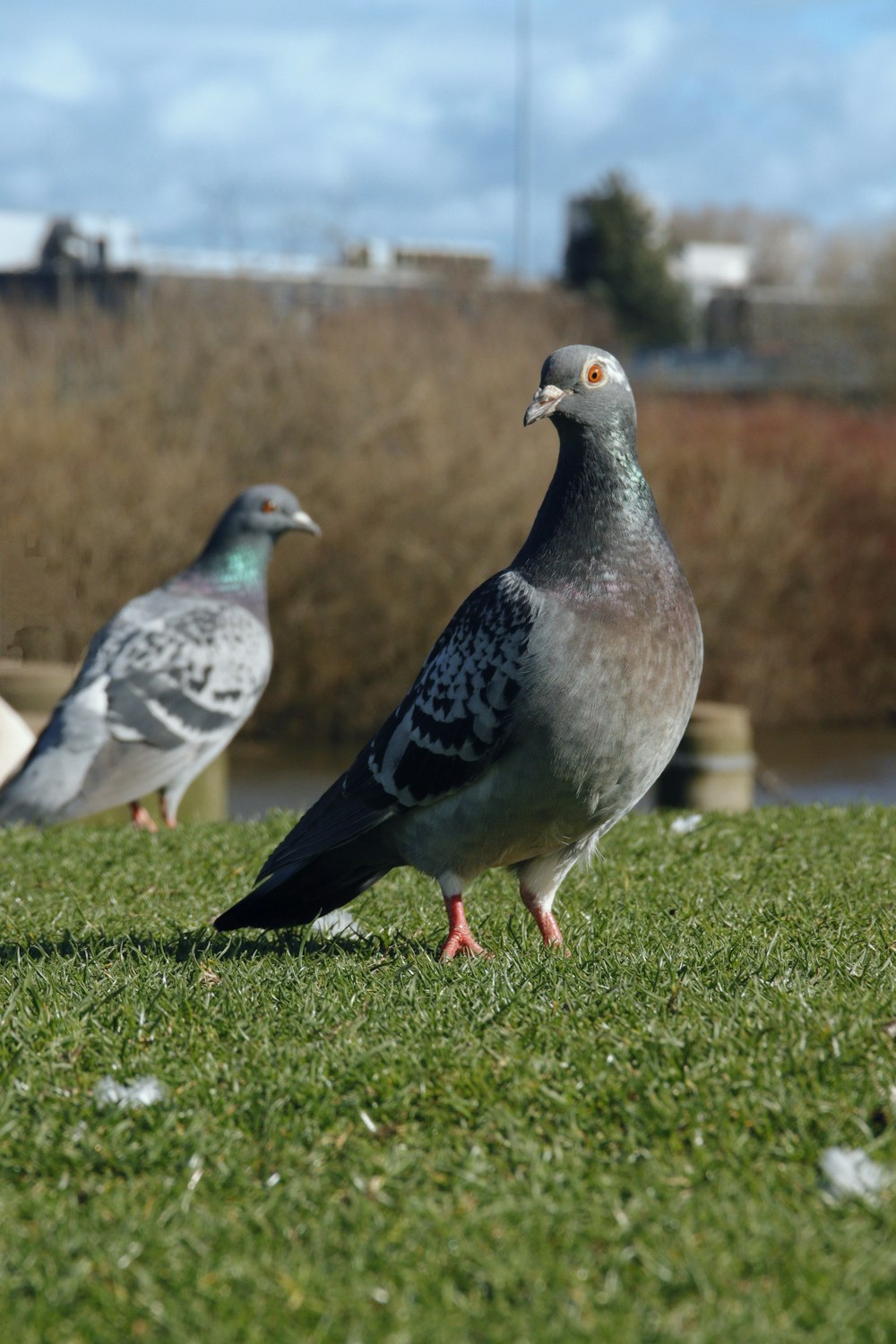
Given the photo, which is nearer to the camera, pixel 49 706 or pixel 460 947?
pixel 460 947

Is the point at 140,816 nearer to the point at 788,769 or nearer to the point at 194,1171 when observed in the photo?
the point at 194,1171

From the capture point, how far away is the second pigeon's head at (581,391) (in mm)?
4094

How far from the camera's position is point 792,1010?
3.24 meters

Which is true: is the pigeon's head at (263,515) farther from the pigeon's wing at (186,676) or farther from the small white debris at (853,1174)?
the small white debris at (853,1174)

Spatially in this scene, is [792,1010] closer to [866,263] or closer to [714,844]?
[714,844]

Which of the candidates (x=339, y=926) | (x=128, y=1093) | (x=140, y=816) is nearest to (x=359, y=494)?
(x=140, y=816)

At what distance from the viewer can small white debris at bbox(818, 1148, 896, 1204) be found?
2.54m

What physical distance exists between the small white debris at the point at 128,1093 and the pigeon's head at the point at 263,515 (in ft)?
17.2

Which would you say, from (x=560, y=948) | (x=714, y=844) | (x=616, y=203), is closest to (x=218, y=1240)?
(x=560, y=948)

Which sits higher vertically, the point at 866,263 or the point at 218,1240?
the point at 866,263

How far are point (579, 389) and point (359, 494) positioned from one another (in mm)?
11786

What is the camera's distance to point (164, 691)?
24.6 feet

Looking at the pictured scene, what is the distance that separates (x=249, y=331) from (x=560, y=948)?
14.0 meters

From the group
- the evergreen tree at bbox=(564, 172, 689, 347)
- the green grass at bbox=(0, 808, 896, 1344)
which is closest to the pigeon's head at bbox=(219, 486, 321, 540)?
the green grass at bbox=(0, 808, 896, 1344)
